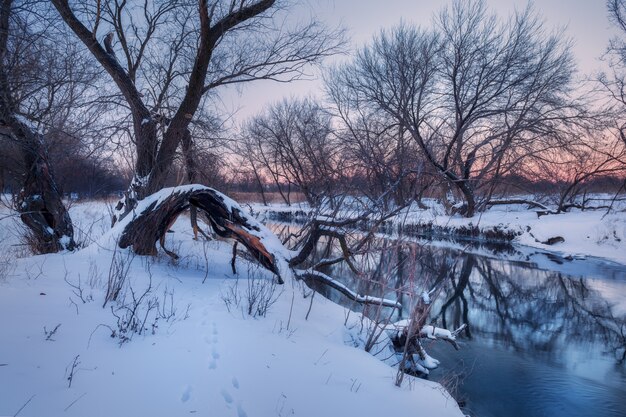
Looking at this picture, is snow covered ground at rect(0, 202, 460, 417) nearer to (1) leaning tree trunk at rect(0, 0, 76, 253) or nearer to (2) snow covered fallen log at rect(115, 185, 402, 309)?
(2) snow covered fallen log at rect(115, 185, 402, 309)

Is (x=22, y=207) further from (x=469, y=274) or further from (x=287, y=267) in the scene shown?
(x=469, y=274)

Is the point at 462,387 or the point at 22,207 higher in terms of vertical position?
the point at 22,207

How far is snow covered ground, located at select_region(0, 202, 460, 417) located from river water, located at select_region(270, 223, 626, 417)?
1104mm

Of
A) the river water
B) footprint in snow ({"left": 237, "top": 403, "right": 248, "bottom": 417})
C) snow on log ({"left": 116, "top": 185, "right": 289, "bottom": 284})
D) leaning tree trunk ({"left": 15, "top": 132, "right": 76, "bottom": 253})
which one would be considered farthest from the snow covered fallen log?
footprint in snow ({"left": 237, "top": 403, "right": 248, "bottom": 417})

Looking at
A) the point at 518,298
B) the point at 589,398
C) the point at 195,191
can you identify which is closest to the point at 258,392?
the point at 195,191

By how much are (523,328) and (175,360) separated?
771 cm

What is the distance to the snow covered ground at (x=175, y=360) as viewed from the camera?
2.57m

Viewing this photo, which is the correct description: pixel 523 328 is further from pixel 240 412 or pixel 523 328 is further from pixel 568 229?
pixel 568 229

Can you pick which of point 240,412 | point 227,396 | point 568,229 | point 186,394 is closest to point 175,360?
point 186,394

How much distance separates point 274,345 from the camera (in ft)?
13.0

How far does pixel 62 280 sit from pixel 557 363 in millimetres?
7609

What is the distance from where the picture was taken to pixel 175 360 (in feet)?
10.6

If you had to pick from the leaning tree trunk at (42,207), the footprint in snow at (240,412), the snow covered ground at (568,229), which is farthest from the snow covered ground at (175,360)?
the snow covered ground at (568,229)

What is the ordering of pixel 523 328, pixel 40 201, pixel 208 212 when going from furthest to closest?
1. pixel 523 328
2. pixel 40 201
3. pixel 208 212
